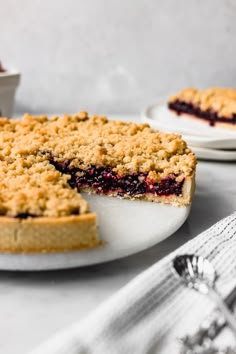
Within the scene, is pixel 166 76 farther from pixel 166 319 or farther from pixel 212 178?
pixel 166 319

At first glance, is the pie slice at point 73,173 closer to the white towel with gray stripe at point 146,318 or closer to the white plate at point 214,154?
the white towel with gray stripe at point 146,318

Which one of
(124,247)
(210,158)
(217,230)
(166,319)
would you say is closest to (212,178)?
(210,158)

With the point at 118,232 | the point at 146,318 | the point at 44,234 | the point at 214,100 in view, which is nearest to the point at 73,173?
the point at 118,232

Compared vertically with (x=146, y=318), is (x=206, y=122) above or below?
below

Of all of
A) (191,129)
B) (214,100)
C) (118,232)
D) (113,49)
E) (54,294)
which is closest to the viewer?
(54,294)

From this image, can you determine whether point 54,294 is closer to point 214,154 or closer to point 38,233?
point 38,233

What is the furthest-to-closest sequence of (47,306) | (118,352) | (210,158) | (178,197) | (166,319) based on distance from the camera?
1. (210,158)
2. (178,197)
3. (47,306)
4. (166,319)
5. (118,352)
